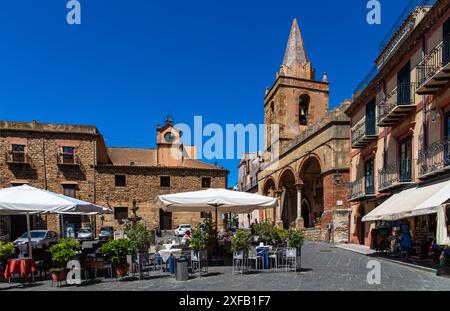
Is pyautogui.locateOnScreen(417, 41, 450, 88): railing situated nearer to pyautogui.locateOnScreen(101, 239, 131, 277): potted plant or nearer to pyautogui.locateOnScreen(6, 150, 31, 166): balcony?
pyautogui.locateOnScreen(101, 239, 131, 277): potted plant

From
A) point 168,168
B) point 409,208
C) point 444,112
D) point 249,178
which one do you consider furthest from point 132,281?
point 249,178

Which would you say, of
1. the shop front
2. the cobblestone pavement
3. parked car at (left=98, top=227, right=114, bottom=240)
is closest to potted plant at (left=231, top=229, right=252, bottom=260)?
the cobblestone pavement

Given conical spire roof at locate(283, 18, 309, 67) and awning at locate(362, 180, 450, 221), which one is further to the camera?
conical spire roof at locate(283, 18, 309, 67)

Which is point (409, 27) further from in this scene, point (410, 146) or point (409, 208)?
point (409, 208)

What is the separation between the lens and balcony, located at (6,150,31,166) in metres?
29.3

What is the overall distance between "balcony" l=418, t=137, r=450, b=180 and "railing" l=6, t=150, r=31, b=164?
102ft

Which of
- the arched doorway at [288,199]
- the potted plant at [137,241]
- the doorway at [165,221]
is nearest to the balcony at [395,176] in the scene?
the potted plant at [137,241]

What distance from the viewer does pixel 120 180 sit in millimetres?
33688

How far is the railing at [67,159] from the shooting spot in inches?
1212

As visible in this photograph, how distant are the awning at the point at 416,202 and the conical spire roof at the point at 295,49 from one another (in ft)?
94.0

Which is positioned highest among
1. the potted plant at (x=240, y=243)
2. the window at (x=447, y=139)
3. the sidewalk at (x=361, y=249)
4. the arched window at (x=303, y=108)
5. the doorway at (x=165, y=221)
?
the arched window at (x=303, y=108)

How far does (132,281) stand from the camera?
8.88 meters

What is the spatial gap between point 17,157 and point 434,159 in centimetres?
3205

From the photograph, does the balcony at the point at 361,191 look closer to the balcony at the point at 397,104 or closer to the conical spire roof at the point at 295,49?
the balcony at the point at 397,104
